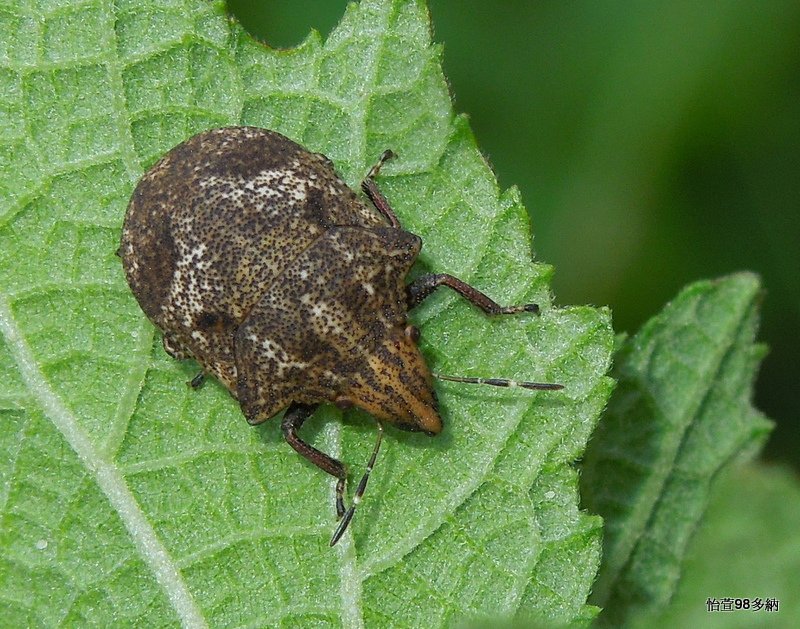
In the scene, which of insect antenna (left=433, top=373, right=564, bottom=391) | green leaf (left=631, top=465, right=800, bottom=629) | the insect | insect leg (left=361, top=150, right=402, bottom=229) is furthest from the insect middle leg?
green leaf (left=631, top=465, right=800, bottom=629)

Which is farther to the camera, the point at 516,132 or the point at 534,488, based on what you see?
the point at 516,132

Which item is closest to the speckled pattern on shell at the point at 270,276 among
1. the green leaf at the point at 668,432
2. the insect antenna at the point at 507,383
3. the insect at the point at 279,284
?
the insect at the point at 279,284

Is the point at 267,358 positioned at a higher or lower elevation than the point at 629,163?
lower

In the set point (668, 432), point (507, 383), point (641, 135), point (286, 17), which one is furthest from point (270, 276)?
point (641, 135)

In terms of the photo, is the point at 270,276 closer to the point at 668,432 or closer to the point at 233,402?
the point at 233,402

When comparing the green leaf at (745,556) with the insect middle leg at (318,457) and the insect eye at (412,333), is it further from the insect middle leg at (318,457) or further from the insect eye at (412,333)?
the insect eye at (412,333)

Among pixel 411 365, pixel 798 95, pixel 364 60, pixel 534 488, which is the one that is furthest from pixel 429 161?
pixel 798 95

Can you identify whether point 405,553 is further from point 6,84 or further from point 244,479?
point 6,84
